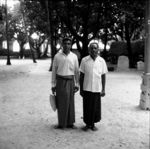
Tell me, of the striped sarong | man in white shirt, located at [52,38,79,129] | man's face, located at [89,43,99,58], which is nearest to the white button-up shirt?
man in white shirt, located at [52,38,79,129]

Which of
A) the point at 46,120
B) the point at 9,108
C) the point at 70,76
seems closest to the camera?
the point at 70,76

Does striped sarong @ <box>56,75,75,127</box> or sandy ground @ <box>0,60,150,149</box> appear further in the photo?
striped sarong @ <box>56,75,75,127</box>

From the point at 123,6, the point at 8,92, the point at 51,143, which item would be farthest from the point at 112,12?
the point at 51,143

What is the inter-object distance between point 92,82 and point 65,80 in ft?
1.88

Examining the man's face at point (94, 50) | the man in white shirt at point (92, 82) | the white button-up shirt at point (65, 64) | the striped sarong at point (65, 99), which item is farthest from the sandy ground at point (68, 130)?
the man's face at point (94, 50)

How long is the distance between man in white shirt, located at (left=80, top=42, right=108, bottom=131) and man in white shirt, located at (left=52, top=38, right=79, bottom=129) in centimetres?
21

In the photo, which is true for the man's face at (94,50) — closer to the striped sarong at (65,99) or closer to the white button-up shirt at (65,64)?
the white button-up shirt at (65,64)

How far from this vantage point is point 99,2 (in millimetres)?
21328

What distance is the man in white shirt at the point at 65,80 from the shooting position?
5816 mm

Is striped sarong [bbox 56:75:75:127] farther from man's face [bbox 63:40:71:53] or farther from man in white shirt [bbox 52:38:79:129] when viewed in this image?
man's face [bbox 63:40:71:53]

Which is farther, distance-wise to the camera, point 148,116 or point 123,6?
point 123,6

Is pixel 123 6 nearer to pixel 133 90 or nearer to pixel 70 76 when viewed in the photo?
pixel 133 90

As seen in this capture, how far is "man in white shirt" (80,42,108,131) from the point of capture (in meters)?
5.71

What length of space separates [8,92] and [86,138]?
6441 mm
